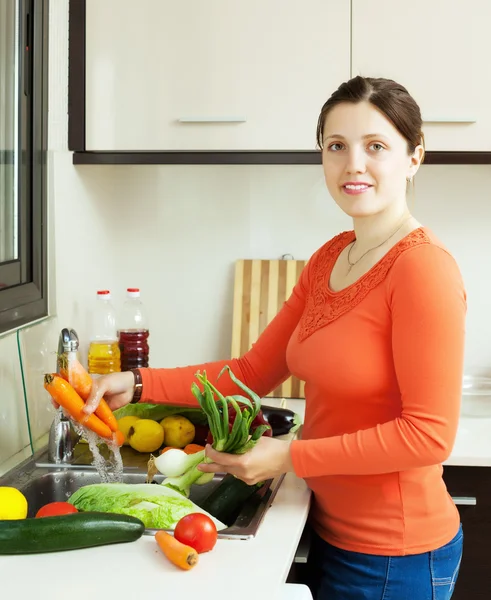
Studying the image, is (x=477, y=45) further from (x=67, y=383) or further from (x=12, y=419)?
(x=12, y=419)

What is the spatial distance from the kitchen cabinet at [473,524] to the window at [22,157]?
3.40ft

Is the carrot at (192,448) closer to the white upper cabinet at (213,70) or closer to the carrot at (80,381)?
the carrot at (80,381)

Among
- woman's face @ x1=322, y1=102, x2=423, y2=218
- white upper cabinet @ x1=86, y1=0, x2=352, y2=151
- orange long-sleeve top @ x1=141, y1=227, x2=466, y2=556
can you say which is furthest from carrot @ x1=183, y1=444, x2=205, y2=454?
white upper cabinet @ x1=86, y1=0, x2=352, y2=151

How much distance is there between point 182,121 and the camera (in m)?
2.10

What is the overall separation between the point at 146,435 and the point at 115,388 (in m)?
0.18

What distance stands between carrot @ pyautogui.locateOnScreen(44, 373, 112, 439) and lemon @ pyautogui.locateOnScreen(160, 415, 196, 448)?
0.26 m

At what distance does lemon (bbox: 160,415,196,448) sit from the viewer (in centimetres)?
186

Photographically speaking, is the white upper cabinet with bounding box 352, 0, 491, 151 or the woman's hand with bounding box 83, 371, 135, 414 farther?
the white upper cabinet with bounding box 352, 0, 491, 151

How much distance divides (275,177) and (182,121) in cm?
44

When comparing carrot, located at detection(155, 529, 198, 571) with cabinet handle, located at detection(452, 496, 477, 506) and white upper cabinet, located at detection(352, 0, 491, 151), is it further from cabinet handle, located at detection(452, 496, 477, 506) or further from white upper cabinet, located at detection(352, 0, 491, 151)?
white upper cabinet, located at detection(352, 0, 491, 151)

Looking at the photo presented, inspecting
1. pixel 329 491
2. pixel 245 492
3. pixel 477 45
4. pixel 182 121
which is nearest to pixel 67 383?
pixel 245 492

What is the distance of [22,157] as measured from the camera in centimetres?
191

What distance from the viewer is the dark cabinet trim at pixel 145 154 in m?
2.11

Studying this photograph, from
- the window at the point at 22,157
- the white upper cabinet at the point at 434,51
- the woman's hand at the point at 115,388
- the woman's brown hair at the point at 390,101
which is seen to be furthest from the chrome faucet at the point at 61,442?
the white upper cabinet at the point at 434,51
